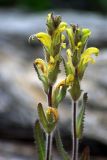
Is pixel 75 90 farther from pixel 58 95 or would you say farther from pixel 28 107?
pixel 28 107

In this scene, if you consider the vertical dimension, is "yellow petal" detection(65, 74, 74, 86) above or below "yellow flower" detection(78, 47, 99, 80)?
below

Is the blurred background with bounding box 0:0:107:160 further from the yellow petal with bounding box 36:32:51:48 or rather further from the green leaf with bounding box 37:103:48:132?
the yellow petal with bounding box 36:32:51:48

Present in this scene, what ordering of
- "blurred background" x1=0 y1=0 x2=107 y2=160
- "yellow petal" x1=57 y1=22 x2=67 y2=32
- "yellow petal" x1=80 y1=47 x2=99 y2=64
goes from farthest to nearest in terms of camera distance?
"blurred background" x1=0 y1=0 x2=107 y2=160
"yellow petal" x1=80 y1=47 x2=99 y2=64
"yellow petal" x1=57 y1=22 x2=67 y2=32

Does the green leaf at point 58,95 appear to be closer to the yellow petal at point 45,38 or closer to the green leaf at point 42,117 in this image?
the green leaf at point 42,117

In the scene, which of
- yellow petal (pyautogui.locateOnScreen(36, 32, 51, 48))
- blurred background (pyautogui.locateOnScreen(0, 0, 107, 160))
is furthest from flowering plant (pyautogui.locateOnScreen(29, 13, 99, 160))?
blurred background (pyautogui.locateOnScreen(0, 0, 107, 160))

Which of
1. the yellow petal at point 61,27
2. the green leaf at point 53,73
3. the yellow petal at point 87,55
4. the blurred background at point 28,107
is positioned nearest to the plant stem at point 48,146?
the green leaf at point 53,73

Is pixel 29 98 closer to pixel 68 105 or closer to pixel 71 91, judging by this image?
pixel 68 105

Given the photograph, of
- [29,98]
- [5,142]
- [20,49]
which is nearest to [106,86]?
[29,98]

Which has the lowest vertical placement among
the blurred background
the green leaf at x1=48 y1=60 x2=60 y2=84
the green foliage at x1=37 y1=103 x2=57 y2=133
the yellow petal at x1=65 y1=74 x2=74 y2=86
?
the blurred background

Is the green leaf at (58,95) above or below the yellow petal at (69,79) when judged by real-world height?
below

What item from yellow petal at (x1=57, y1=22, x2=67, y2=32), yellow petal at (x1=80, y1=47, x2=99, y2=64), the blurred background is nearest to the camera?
yellow petal at (x1=57, y1=22, x2=67, y2=32)

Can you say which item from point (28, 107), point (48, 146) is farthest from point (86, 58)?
point (28, 107)
